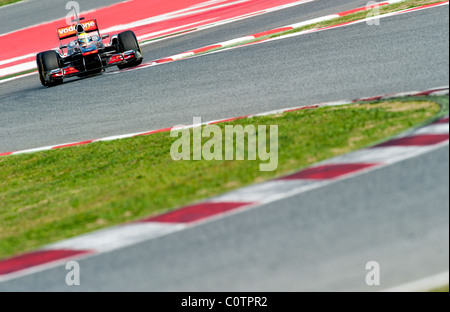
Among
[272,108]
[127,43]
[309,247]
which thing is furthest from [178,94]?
[309,247]

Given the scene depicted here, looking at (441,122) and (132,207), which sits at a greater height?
(441,122)

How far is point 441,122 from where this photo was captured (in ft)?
18.5

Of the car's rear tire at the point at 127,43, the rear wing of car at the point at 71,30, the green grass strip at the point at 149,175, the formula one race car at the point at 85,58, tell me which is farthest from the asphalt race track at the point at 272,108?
the rear wing of car at the point at 71,30

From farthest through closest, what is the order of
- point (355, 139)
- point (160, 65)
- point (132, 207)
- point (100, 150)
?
point (160, 65) → point (100, 150) → point (355, 139) → point (132, 207)

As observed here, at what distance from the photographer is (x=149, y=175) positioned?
6371 millimetres

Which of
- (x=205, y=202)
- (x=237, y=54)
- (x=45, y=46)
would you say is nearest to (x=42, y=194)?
(x=205, y=202)

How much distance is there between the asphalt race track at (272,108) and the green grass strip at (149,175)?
696mm

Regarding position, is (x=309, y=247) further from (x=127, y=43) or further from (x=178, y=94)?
(x=127, y=43)

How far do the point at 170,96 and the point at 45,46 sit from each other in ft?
29.6

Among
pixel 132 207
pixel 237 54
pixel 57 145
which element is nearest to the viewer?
pixel 132 207

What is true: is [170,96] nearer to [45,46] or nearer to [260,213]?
[260,213]

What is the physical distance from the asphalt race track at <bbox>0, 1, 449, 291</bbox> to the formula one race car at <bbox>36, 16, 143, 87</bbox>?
0.25m

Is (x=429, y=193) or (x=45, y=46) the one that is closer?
(x=429, y=193)

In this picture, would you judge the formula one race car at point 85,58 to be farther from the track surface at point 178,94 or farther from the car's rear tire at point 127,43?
the track surface at point 178,94
